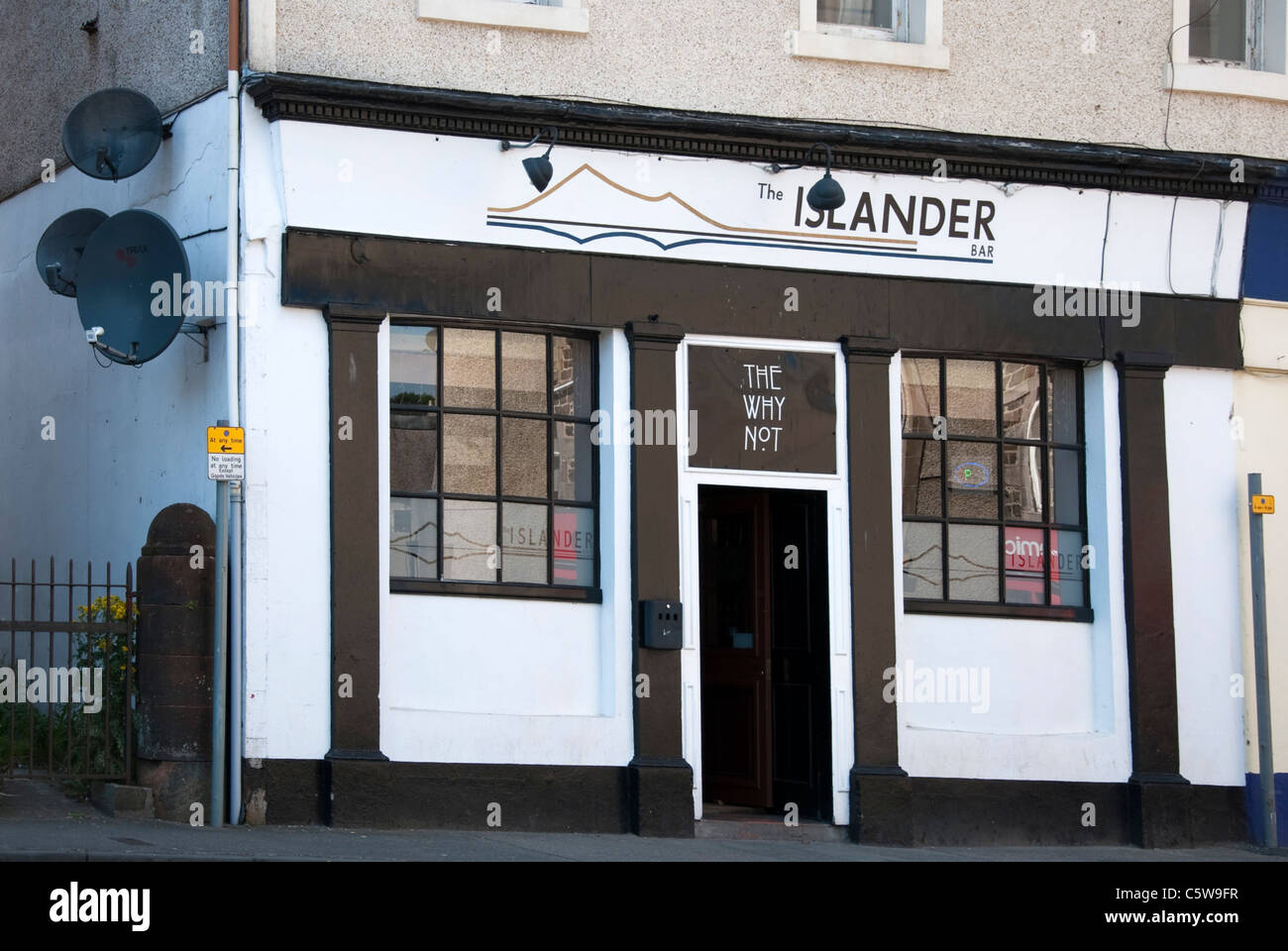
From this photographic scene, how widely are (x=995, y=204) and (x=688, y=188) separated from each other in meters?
2.35

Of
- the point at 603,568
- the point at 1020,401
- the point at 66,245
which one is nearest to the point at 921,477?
the point at 1020,401

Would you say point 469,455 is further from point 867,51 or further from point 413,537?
point 867,51

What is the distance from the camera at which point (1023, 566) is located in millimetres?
14523

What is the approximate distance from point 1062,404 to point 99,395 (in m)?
7.14

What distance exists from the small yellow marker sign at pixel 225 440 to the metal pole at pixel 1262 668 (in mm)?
7396

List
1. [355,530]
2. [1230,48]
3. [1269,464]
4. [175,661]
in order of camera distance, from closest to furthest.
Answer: [175,661] < [355,530] < [1269,464] < [1230,48]

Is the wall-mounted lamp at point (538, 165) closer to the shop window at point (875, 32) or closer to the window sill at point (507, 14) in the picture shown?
the window sill at point (507, 14)

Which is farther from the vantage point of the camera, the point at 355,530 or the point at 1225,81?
the point at 1225,81

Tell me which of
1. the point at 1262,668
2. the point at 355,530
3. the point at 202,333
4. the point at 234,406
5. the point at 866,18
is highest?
the point at 866,18

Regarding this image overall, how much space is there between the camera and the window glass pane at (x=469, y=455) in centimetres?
1321

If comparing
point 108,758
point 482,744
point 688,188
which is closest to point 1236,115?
point 688,188

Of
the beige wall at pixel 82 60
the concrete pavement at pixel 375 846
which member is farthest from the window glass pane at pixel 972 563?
the beige wall at pixel 82 60

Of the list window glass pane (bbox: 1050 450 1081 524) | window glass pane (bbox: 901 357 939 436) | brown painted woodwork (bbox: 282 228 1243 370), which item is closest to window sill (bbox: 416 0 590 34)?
brown painted woodwork (bbox: 282 228 1243 370)

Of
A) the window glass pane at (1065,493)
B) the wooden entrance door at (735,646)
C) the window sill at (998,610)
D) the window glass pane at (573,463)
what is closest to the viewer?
the window glass pane at (573,463)
